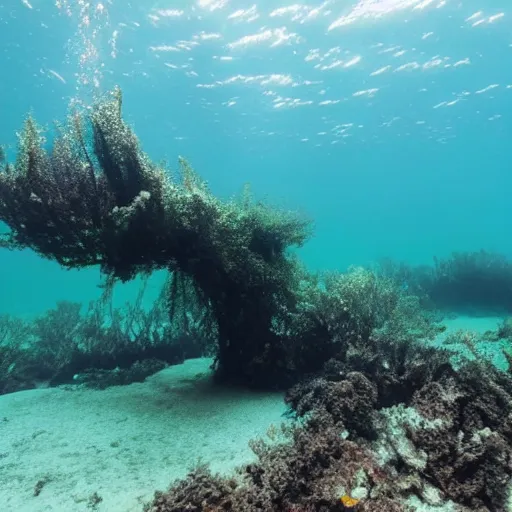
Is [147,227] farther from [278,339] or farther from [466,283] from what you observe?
[466,283]

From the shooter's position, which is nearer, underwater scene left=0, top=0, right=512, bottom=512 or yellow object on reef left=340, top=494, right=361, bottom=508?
yellow object on reef left=340, top=494, right=361, bottom=508

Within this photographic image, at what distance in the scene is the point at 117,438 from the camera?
195 inches

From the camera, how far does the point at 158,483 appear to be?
3916 millimetres

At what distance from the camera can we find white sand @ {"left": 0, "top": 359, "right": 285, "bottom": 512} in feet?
12.6

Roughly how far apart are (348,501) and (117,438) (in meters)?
3.48

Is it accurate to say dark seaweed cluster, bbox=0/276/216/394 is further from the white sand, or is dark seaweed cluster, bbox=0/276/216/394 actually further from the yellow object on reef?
the yellow object on reef

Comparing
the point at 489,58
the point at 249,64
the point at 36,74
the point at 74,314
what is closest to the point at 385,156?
the point at 489,58

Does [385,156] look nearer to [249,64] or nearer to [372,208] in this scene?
[249,64]

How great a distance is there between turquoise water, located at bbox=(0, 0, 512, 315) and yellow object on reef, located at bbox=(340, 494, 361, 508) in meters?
5.98

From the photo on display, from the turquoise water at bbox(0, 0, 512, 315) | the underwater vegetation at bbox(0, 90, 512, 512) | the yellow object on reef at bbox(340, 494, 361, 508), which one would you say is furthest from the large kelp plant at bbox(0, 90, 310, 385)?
the yellow object on reef at bbox(340, 494, 361, 508)

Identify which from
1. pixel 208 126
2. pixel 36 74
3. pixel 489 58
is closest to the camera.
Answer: pixel 36 74

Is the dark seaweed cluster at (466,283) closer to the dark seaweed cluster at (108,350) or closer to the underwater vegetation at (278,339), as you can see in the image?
the underwater vegetation at (278,339)

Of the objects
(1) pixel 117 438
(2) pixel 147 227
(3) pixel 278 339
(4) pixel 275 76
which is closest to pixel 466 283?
(3) pixel 278 339

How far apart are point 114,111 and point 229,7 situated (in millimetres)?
18684
